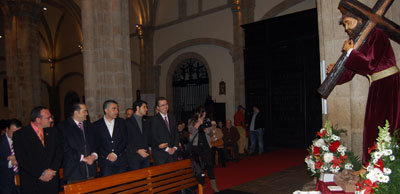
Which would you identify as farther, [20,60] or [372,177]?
[20,60]

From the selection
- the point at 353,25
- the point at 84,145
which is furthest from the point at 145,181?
the point at 353,25

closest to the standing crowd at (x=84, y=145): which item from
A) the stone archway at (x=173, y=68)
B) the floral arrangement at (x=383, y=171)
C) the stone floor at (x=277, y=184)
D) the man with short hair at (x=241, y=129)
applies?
the stone floor at (x=277, y=184)

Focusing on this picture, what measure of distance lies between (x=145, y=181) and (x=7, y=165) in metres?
2.26

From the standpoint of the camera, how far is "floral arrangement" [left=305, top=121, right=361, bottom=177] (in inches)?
114

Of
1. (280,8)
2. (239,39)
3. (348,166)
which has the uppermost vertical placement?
(280,8)

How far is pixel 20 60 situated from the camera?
12188mm

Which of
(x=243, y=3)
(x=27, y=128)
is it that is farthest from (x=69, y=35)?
→ (x=27, y=128)

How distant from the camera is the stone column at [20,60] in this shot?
12086mm

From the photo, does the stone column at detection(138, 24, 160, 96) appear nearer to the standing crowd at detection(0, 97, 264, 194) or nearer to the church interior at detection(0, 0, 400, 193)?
the church interior at detection(0, 0, 400, 193)

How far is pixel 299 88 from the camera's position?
1137 cm

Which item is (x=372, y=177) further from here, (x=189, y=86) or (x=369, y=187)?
(x=189, y=86)

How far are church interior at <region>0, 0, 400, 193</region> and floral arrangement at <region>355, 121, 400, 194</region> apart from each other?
4.44 feet

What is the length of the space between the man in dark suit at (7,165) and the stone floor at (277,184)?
3.33 m

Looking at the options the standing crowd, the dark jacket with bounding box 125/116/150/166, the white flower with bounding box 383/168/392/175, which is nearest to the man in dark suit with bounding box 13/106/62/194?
the standing crowd
